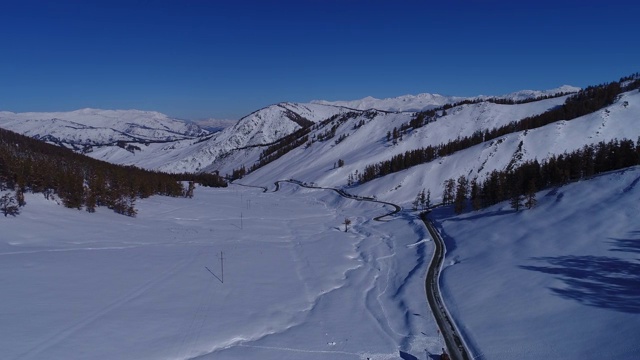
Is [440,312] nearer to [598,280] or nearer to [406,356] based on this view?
[406,356]

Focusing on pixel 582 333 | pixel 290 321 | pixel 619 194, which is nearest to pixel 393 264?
pixel 290 321

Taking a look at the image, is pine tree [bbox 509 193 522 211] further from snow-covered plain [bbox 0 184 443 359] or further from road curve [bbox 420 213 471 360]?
road curve [bbox 420 213 471 360]

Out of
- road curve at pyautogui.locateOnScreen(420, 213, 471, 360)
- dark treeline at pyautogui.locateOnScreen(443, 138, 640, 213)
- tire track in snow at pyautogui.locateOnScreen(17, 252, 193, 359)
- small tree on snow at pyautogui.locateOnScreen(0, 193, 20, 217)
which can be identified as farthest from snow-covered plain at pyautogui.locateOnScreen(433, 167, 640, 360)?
small tree on snow at pyautogui.locateOnScreen(0, 193, 20, 217)

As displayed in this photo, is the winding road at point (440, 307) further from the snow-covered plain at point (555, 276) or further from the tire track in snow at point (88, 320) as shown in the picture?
the tire track in snow at point (88, 320)

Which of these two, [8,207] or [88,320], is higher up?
[8,207]

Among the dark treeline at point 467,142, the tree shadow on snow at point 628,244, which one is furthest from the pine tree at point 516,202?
the dark treeline at point 467,142

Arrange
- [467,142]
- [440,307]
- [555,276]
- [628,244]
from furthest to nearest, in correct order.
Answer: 1. [467,142]
2. [628,244]
3. [555,276]
4. [440,307]

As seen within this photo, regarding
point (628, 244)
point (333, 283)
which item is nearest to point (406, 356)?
point (333, 283)

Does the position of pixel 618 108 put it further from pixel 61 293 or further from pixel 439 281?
pixel 61 293
